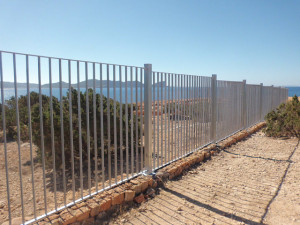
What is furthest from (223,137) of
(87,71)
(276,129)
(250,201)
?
(87,71)

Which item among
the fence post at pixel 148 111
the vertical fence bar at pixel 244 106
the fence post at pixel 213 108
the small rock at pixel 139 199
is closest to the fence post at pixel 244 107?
the vertical fence bar at pixel 244 106

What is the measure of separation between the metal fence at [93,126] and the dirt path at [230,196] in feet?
1.93

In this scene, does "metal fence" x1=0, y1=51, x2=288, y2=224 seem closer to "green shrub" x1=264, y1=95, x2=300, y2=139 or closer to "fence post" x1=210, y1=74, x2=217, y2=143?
"fence post" x1=210, y1=74, x2=217, y2=143

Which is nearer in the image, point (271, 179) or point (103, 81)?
point (103, 81)

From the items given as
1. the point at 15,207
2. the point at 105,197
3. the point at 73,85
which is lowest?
the point at 15,207

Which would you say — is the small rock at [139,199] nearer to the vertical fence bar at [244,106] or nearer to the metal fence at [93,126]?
the metal fence at [93,126]

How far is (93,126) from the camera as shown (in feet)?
15.6

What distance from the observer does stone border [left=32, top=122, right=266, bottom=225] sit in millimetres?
2619

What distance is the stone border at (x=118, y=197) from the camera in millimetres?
2619

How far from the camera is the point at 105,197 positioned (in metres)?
3.05

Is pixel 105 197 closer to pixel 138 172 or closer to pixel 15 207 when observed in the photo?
pixel 138 172

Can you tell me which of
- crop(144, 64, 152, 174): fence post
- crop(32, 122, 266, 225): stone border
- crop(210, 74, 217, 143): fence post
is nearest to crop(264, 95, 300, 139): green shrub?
crop(210, 74, 217, 143): fence post

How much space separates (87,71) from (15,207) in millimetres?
2254

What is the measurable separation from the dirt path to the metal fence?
1.93 feet
